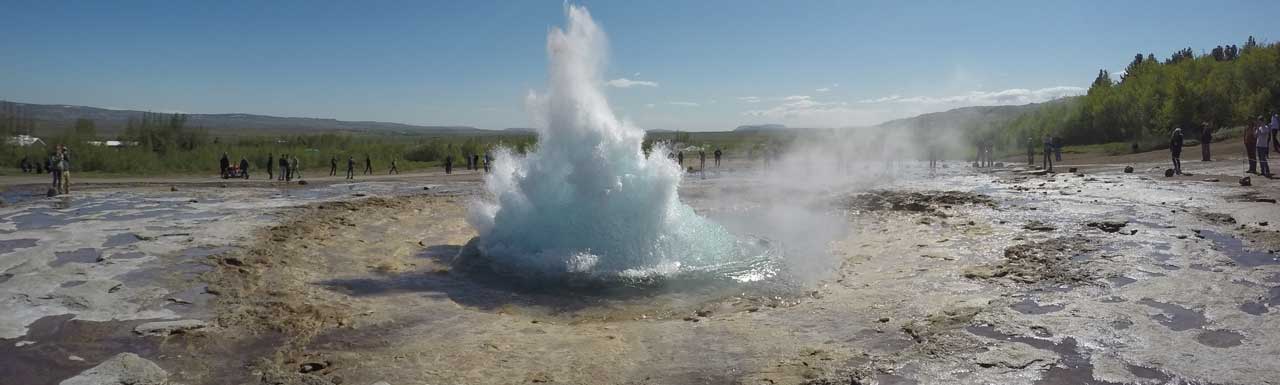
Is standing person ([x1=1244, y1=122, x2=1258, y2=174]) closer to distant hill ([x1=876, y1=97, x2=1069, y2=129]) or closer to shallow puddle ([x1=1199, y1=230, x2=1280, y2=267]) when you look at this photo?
shallow puddle ([x1=1199, y1=230, x2=1280, y2=267])

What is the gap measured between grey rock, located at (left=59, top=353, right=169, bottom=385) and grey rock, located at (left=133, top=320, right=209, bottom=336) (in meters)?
0.69

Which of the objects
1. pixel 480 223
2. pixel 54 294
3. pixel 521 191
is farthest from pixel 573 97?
pixel 54 294

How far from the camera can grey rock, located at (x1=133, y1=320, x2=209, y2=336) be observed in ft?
17.2

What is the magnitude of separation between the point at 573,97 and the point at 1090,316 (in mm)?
6052

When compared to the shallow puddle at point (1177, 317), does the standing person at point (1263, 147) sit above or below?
above

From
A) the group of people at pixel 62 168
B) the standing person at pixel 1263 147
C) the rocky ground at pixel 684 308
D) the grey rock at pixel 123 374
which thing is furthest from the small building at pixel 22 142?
the standing person at pixel 1263 147

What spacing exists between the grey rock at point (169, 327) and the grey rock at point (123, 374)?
686 millimetres

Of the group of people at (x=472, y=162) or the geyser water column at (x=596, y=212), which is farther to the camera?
the group of people at (x=472, y=162)

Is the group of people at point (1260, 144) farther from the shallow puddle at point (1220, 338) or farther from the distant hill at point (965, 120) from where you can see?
the distant hill at point (965, 120)

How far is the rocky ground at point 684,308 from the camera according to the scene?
445 cm

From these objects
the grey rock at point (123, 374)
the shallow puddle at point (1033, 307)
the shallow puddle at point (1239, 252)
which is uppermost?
the shallow puddle at point (1239, 252)

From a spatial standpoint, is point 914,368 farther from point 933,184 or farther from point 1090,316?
point 933,184

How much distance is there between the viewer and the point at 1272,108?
25.2 meters

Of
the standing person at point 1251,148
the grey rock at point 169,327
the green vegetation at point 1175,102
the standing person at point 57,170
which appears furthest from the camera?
the green vegetation at point 1175,102
